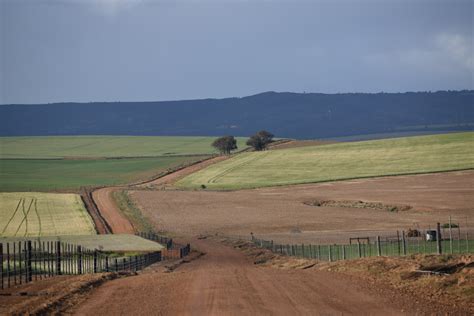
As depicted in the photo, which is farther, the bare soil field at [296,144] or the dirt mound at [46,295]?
the bare soil field at [296,144]

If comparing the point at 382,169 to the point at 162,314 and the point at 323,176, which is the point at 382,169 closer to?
the point at 323,176

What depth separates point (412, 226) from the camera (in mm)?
61469

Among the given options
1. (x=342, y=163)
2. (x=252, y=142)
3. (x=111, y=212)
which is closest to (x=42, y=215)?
(x=111, y=212)

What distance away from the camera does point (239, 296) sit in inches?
805

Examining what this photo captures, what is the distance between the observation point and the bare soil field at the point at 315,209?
64.6 m

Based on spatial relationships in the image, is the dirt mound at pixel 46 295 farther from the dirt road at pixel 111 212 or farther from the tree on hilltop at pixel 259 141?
the tree on hilltop at pixel 259 141

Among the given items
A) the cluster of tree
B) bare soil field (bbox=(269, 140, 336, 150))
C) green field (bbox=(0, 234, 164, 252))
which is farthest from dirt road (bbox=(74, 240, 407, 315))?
the cluster of tree

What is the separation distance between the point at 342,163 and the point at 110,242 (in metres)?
61.5

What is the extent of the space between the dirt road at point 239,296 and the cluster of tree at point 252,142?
142837mm

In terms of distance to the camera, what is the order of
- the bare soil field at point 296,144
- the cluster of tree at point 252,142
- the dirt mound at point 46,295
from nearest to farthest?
the dirt mound at point 46,295 → the bare soil field at point 296,144 → the cluster of tree at point 252,142

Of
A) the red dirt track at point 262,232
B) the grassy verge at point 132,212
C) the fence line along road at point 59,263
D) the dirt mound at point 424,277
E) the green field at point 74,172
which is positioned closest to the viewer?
the red dirt track at point 262,232

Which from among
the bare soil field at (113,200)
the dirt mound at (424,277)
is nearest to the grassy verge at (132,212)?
the bare soil field at (113,200)

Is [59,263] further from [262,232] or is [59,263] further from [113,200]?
[113,200]

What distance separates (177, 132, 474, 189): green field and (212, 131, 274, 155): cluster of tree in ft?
104
